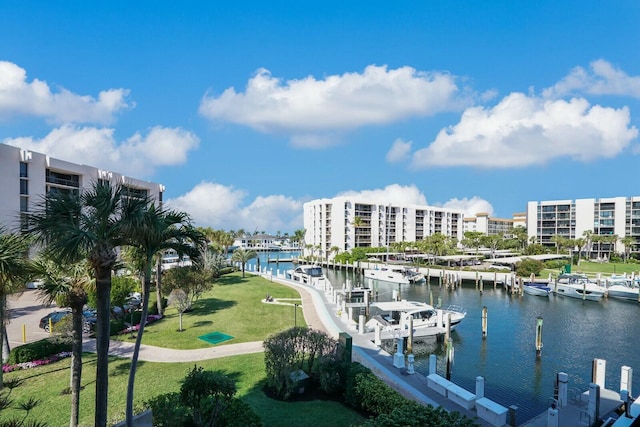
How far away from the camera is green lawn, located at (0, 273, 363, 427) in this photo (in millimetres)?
12383

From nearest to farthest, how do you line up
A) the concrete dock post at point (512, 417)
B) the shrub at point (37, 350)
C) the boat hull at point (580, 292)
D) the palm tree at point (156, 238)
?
the palm tree at point (156, 238), the concrete dock post at point (512, 417), the shrub at point (37, 350), the boat hull at point (580, 292)

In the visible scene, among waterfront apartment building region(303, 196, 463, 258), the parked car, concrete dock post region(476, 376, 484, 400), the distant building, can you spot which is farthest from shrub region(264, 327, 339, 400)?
the distant building

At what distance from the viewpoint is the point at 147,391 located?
46.5ft

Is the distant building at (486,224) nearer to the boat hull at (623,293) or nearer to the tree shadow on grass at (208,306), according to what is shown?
the boat hull at (623,293)

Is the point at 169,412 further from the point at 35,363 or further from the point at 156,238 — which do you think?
the point at 35,363

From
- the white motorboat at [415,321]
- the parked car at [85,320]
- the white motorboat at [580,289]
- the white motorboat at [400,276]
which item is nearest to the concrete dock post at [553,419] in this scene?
the white motorboat at [415,321]

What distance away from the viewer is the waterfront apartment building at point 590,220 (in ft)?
296

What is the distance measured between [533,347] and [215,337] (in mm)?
21185

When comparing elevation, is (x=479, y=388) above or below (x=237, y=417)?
below

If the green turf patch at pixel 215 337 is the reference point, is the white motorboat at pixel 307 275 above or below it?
below

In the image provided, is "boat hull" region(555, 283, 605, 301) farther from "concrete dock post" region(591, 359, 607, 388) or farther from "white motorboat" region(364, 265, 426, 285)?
"concrete dock post" region(591, 359, 607, 388)

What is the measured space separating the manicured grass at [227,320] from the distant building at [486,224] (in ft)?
409

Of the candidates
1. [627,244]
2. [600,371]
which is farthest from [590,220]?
[600,371]

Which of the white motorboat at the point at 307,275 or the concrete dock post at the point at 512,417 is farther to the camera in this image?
the white motorboat at the point at 307,275
